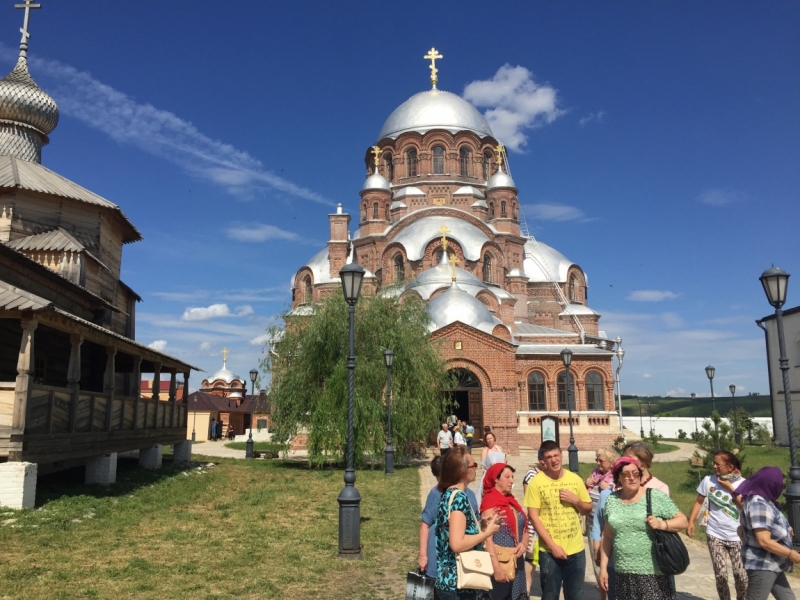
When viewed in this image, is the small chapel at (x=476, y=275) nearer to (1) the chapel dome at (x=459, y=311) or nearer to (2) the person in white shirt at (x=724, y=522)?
(1) the chapel dome at (x=459, y=311)

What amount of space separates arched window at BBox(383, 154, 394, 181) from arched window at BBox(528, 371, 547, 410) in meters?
17.3

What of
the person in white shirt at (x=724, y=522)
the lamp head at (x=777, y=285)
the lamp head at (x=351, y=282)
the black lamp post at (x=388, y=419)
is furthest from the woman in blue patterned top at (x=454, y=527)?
the black lamp post at (x=388, y=419)

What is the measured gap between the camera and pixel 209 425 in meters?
41.0

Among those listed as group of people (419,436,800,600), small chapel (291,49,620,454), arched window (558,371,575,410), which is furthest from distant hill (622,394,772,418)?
group of people (419,436,800,600)

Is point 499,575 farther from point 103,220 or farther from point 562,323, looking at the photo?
point 562,323

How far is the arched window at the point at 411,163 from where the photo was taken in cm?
4128

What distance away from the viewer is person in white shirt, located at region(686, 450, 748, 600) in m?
5.75

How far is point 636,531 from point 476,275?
30.8m

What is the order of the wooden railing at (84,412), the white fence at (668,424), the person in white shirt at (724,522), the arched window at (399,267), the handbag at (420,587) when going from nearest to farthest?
1. the handbag at (420,587)
2. the person in white shirt at (724,522)
3. the wooden railing at (84,412)
4. the arched window at (399,267)
5. the white fence at (668,424)

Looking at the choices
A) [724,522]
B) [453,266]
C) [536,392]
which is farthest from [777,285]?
[453,266]

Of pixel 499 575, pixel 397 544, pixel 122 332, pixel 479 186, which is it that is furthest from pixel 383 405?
pixel 479 186

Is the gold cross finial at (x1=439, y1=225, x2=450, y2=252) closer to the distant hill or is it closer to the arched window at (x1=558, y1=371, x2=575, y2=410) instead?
the arched window at (x1=558, y1=371, x2=575, y2=410)

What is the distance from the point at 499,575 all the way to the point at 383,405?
1515 centimetres

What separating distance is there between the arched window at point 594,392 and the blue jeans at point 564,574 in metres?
26.6
